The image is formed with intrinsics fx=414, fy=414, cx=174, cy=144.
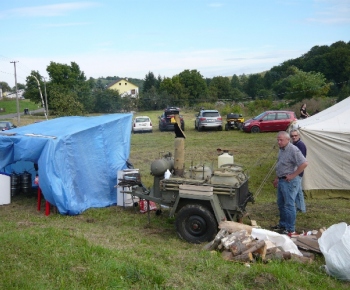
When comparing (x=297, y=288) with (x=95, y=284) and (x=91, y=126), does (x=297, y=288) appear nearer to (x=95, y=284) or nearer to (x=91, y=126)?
(x=95, y=284)

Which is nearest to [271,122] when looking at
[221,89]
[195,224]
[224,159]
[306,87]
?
[224,159]

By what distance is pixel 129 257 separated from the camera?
5.52 m

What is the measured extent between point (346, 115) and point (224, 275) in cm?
727

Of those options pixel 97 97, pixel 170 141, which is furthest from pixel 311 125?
pixel 97 97

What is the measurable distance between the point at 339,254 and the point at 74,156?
245 inches

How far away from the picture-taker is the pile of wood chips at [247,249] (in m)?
5.61

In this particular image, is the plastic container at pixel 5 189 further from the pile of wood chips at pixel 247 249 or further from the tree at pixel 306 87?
the tree at pixel 306 87

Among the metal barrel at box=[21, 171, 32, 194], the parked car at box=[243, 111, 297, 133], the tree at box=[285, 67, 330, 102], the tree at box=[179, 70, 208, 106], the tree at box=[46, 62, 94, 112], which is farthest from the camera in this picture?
the tree at box=[179, 70, 208, 106]

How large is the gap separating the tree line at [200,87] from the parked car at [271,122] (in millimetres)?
17711

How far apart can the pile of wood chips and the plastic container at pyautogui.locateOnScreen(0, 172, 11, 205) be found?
604cm

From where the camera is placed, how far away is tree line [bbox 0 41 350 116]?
143 ft

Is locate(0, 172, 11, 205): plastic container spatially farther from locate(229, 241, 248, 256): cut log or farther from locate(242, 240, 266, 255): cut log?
locate(242, 240, 266, 255): cut log

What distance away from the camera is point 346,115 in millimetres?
10695

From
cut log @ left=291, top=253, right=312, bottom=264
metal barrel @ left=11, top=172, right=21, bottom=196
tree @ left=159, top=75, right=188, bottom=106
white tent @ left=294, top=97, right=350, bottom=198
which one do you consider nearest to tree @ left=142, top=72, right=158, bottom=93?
tree @ left=159, top=75, right=188, bottom=106
